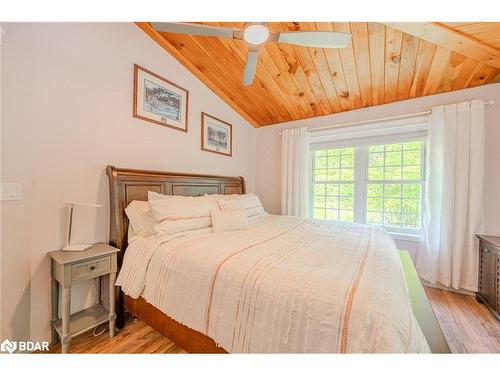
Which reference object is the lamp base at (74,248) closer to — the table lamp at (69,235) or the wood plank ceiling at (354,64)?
the table lamp at (69,235)

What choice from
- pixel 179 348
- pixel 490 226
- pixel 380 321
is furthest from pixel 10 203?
pixel 490 226

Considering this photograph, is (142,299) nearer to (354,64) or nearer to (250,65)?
(250,65)

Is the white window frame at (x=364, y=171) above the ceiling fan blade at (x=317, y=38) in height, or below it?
below

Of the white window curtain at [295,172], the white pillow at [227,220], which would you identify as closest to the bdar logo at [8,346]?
the white pillow at [227,220]

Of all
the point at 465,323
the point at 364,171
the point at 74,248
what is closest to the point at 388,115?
the point at 364,171

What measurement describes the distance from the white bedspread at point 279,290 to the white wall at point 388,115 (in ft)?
5.08

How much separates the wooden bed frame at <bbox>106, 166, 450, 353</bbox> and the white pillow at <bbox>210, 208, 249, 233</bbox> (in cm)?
64

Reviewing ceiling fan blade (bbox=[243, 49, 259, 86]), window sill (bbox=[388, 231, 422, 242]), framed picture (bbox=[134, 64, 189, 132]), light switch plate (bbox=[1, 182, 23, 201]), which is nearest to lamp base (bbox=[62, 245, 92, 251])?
light switch plate (bbox=[1, 182, 23, 201])

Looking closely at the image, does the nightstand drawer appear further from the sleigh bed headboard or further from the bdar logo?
the bdar logo

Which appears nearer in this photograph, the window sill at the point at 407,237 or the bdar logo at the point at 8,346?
the bdar logo at the point at 8,346

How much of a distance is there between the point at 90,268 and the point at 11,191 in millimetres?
683

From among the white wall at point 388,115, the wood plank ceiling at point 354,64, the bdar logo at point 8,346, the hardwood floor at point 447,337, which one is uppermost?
the wood plank ceiling at point 354,64

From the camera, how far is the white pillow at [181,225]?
1.62 meters

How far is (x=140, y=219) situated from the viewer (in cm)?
170
